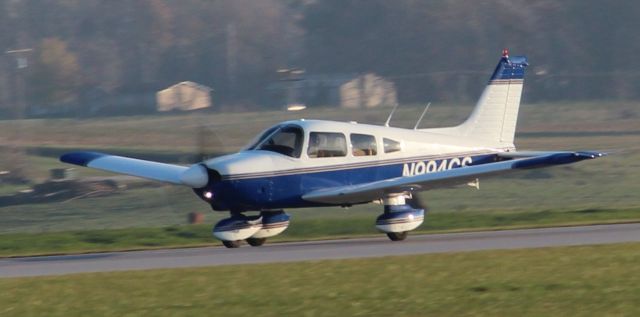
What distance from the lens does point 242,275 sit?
12672mm

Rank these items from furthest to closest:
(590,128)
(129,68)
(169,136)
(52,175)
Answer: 1. (129,68)
2. (590,128)
3. (169,136)
4. (52,175)

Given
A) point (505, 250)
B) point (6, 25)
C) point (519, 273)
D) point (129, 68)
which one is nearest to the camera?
point (519, 273)

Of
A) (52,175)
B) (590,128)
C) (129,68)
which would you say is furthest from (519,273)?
(129,68)

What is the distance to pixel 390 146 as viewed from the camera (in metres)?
18.1

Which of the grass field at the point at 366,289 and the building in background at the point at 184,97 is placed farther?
the building in background at the point at 184,97

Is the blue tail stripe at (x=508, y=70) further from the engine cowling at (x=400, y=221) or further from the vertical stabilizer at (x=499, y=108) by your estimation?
the engine cowling at (x=400, y=221)

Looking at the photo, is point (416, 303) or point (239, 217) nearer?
point (416, 303)

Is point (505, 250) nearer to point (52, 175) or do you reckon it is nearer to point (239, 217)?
point (239, 217)

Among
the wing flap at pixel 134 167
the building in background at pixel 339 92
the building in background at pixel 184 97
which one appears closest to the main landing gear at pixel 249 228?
the wing flap at pixel 134 167

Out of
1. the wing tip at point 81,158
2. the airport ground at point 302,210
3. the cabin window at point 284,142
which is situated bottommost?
the airport ground at point 302,210

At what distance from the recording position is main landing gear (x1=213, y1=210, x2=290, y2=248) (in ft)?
55.4

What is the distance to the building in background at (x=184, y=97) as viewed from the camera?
169 ft

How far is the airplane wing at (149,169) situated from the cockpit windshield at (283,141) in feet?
3.82

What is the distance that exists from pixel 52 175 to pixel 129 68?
21.7m
